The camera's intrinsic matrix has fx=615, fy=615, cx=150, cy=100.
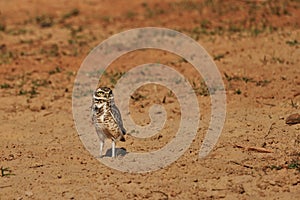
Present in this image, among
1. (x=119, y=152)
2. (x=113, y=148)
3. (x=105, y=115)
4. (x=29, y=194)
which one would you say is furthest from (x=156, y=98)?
(x=29, y=194)

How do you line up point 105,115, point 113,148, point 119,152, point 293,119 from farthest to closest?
point 293,119
point 119,152
point 113,148
point 105,115

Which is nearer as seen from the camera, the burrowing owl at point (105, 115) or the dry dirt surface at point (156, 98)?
the dry dirt surface at point (156, 98)

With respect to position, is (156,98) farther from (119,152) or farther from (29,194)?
(29,194)

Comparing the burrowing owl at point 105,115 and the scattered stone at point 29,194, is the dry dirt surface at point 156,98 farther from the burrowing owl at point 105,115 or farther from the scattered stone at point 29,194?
the burrowing owl at point 105,115

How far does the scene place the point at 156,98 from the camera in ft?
31.2

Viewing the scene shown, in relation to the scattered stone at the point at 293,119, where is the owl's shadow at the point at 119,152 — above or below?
below

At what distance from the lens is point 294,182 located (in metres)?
6.30

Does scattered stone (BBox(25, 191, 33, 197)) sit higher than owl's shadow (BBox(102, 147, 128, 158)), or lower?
lower

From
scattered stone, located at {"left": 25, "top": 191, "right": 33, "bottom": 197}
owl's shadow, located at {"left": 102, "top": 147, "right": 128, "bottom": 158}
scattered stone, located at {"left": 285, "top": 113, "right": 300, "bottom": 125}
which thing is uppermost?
scattered stone, located at {"left": 285, "top": 113, "right": 300, "bottom": 125}

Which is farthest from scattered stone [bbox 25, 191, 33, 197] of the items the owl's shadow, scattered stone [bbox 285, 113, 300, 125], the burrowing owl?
scattered stone [bbox 285, 113, 300, 125]

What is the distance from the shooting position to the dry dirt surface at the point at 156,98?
6.45m

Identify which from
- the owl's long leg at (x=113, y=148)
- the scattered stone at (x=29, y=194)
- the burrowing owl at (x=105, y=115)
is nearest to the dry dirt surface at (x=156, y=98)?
the scattered stone at (x=29, y=194)

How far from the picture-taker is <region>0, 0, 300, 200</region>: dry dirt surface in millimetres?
6445

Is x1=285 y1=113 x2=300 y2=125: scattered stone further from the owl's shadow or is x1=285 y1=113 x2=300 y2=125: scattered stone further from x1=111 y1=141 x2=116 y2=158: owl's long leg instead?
x1=111 y1=141 x2=116 y2=158: owl's long leg
